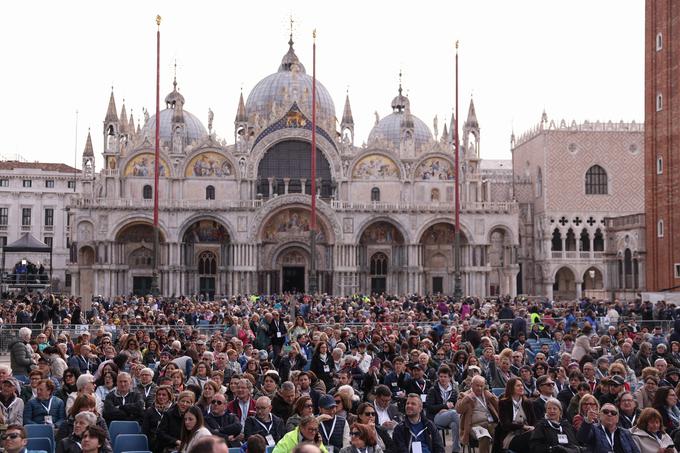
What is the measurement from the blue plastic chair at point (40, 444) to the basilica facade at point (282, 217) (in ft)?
163

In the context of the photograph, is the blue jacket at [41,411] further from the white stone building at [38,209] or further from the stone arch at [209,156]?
the white stone building at [38,209]

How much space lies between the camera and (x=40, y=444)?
36.1 ft

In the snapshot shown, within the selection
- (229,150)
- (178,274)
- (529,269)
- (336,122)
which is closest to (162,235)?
(178,274)

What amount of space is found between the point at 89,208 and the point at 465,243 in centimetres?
2472

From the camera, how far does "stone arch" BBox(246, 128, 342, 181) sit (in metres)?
62.8

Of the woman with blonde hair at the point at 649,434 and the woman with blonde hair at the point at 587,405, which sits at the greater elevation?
the woman with blonde hair at the point at 587,405

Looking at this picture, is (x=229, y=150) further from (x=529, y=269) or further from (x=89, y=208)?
(x=529, y=269)

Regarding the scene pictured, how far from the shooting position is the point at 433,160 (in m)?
64.6

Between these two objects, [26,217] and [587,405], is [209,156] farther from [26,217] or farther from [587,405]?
[587,405]

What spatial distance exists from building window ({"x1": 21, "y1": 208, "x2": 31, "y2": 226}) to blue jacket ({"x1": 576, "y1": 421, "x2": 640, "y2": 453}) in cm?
7857

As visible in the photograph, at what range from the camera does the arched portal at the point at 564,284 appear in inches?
2769

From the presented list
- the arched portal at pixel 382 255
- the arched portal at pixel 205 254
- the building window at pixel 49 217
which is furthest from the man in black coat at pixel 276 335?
the building window at pixel 49 217

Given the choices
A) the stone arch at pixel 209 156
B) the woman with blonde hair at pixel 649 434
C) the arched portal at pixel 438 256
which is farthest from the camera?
the arched portal at pixel 438 256

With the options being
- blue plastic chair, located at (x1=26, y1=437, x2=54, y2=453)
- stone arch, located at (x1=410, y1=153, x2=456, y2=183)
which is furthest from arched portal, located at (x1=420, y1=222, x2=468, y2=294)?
blue plastic chair, located at (x1=26, y1=437, x2=54, y2=453)
